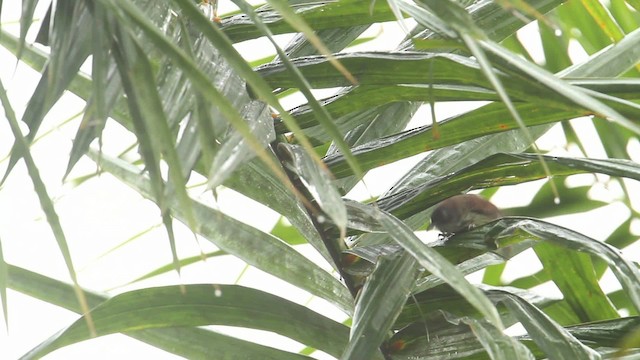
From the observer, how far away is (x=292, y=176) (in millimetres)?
589

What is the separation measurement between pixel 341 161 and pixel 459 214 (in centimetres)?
13

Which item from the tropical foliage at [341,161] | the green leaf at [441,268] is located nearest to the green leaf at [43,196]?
the tropical foliage at [341,161]

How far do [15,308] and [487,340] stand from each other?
189cm

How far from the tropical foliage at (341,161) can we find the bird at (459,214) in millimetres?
16

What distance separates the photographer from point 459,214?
71cm

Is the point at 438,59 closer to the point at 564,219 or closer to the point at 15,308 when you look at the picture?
the point at 564,219

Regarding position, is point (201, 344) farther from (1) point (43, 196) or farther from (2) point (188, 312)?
(1) point (43, 196)

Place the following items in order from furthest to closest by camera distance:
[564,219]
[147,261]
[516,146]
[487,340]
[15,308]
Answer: [15,308]
[147,261]
[564,219]
[516,146]
[487,340]

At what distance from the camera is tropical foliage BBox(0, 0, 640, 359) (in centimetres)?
36

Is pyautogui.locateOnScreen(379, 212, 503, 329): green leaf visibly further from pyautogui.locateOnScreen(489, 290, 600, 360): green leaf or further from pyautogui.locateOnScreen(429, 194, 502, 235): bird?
pyautogui.locateOnScreen(429, 194, 502, 235): bird

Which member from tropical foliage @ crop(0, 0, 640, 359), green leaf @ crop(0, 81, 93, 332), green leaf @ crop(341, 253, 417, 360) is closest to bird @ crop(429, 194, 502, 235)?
tropical foliage @ crop(0, 0, 640, 359)

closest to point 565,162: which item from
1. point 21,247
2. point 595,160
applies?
point 595,160

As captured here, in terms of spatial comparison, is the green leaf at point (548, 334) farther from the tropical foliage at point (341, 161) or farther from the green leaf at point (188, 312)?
the green leaf at point (188, 312)

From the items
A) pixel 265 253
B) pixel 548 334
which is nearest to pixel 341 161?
pixel 265 253
